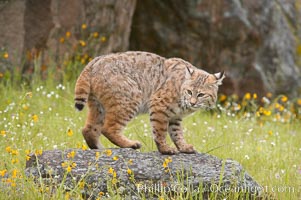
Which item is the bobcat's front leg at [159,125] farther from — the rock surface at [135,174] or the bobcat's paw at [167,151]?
the rock surface at [135,174]

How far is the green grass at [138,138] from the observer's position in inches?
232

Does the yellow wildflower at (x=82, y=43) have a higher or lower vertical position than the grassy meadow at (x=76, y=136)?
higher

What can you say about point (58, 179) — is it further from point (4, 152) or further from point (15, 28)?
point (15, 28)

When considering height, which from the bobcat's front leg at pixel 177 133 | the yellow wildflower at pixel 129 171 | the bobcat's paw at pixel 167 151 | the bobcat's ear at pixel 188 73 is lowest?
the yellow wildflower at pixel 129 171

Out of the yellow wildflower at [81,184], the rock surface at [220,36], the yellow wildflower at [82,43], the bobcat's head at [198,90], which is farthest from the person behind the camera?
the rock surface at [220,36]

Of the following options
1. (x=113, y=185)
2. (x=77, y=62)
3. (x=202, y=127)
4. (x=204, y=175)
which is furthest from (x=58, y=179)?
(x=77, y=62)

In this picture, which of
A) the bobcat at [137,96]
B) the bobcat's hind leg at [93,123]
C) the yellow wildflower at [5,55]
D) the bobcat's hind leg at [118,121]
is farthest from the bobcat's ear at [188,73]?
the yellow wildflower at [5,55]

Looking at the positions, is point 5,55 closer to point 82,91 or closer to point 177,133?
point 82,91

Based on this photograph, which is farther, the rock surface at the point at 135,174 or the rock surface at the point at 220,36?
the rock surface at the point at 220,36

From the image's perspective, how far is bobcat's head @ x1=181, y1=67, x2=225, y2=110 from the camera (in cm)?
Result: 649

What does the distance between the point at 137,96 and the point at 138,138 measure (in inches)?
50.9

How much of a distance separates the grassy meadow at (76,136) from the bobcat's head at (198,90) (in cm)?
46

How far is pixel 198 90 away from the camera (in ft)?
21.5

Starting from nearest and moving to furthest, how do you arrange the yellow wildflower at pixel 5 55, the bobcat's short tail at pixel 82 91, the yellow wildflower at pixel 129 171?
the yellow wildflower at pixel 129 171 < the bobcat's short tail at pixel 82 91 < the yellow wildflower at pixel 5 55
